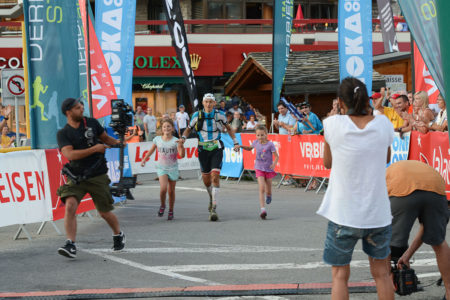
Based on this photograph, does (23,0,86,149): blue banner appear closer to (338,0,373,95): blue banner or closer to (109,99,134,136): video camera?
(109,99,134,136): video camera

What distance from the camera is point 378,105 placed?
13984mm

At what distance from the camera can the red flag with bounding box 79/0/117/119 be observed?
14766 mm

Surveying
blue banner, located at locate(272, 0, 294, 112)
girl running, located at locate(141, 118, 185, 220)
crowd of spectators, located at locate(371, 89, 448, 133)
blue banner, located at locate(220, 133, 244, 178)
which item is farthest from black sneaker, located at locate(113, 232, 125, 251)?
blue banner, located at locate(220, 133, 244, 178)

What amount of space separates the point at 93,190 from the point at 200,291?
2.82 meters

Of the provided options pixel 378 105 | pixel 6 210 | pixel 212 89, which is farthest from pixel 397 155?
pixel 212 89

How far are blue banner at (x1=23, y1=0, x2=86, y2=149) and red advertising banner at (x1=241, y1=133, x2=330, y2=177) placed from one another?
6.95m

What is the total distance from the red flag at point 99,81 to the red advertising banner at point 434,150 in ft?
18.0

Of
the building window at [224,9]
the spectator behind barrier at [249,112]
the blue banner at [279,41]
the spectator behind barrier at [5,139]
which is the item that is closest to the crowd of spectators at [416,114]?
the blue banner at [279,41]

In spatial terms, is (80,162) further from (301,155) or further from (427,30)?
(301,155)

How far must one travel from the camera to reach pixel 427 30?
25.0 feet

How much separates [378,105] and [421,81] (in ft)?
3.91

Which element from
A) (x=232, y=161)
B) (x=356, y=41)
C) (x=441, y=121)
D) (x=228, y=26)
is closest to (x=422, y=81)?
(x=441, y=121)

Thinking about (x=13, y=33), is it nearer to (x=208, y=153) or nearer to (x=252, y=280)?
(x=208, y=153)

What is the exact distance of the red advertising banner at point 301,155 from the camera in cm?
1738
